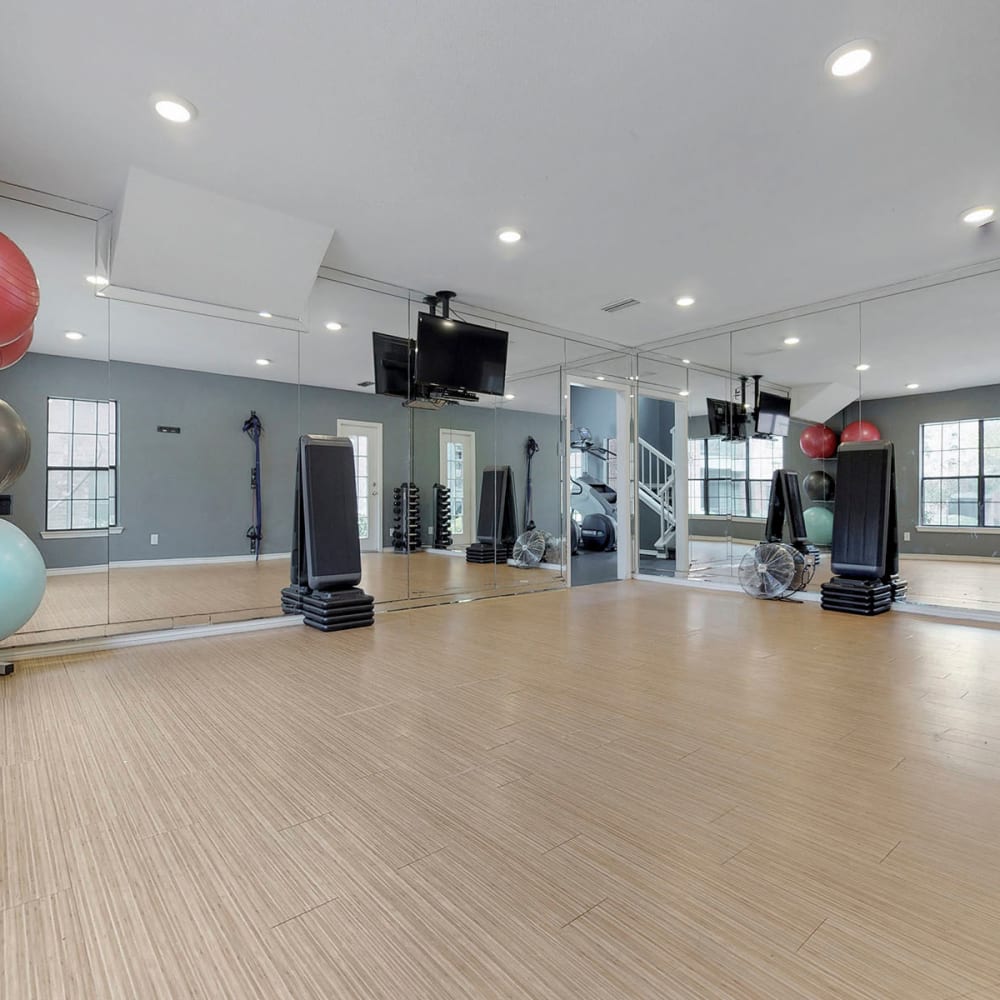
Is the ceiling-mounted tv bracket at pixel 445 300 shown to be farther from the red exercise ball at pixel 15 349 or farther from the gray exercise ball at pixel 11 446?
the gray exercise ball at pixel 11 446

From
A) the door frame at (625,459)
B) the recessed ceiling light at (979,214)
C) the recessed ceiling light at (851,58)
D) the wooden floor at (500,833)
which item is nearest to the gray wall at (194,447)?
the wooden floor at (500,833)

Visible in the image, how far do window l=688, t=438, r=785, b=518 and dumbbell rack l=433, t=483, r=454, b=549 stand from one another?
324cm

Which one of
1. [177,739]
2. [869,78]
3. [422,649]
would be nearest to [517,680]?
[422,649]

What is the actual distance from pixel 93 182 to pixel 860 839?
5224 mm

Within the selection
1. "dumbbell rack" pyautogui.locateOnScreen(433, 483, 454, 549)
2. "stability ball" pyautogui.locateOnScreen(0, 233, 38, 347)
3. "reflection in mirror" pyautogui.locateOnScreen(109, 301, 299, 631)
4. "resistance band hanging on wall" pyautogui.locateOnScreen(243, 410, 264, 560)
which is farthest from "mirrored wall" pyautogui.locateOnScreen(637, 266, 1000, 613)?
"stability ball" pyautogui.locateOnScreen(0, 233, 38, 347)

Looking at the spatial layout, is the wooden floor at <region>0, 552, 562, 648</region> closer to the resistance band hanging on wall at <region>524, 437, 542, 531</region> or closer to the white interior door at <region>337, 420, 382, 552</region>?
the white interior door at <region>337, 420, 382, 552</region>

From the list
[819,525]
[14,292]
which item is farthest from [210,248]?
[819,525]

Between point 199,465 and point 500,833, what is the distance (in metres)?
4.44

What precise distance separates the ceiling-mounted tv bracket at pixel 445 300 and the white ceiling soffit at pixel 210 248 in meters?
1.44

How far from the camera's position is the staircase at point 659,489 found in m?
7.91

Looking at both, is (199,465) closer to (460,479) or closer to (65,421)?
(65,421)

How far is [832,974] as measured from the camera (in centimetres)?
129

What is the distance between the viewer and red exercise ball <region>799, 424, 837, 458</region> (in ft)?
20.4

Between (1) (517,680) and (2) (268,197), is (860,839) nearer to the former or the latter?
(1) (517,680)
